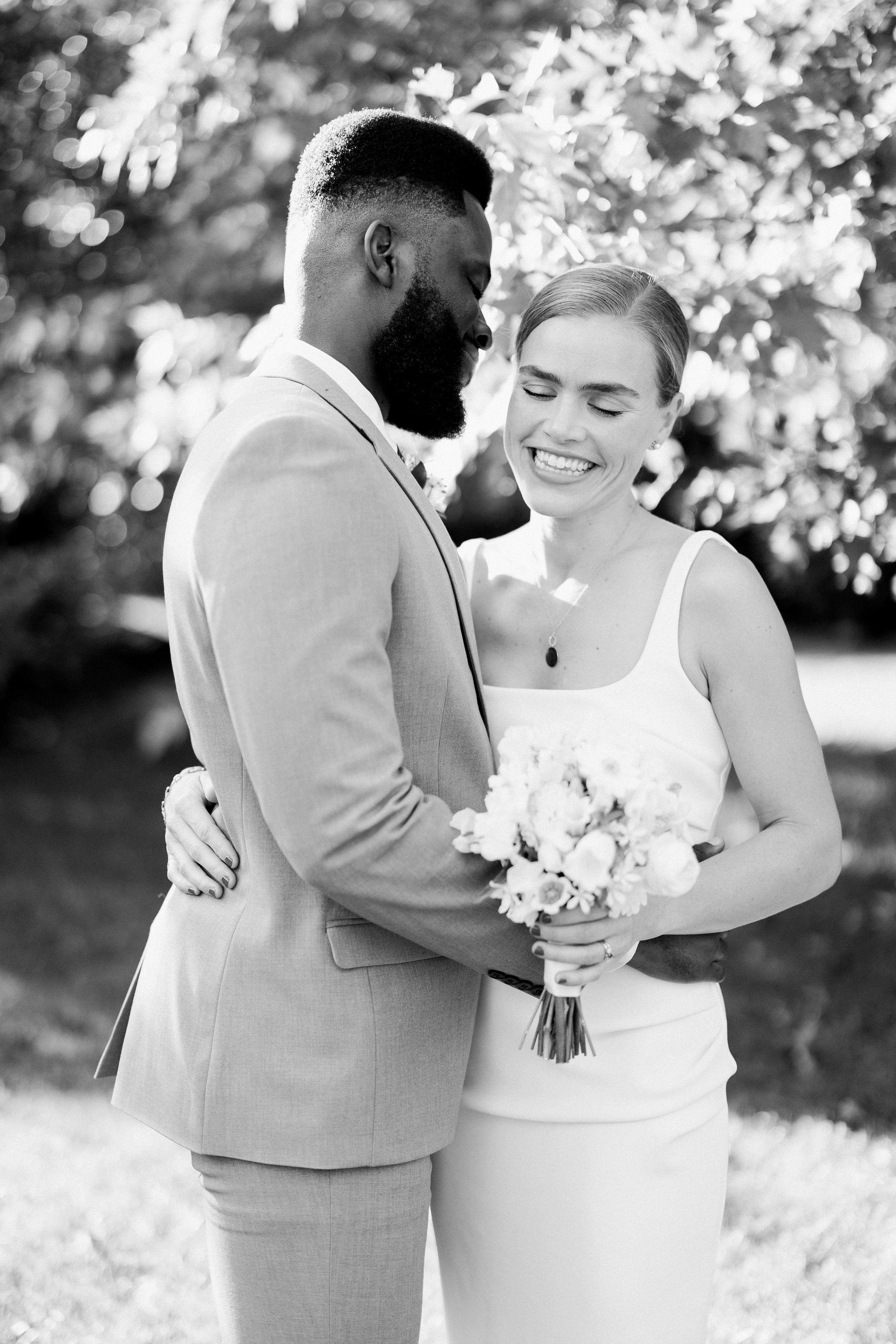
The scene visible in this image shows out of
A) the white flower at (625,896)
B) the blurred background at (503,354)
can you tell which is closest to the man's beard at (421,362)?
the blurred background at (503,354)

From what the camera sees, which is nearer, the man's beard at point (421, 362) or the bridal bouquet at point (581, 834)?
the bridal bouquet at point (581, 834)

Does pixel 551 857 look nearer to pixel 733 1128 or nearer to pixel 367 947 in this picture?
pixel 367 947

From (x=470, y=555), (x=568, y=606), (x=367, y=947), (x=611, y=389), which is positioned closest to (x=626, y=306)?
(x=611, y=389)

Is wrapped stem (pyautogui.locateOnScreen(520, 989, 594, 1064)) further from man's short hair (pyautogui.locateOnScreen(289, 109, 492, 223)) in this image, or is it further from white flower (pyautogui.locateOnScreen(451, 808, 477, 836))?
man's short hair (pyautogui.locateOnScreen(289, 109, 492, 223))

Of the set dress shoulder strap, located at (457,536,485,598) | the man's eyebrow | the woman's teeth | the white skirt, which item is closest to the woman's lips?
the woman's teeth

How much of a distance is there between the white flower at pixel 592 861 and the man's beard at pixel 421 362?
2.80 feet

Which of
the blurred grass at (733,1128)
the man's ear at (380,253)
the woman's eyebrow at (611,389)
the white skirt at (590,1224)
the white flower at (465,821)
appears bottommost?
the blurred grass at (733,1128)

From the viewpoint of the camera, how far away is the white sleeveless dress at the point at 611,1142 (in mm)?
2340

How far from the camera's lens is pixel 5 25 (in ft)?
17.3

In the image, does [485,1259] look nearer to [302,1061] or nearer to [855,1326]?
[302,1061]

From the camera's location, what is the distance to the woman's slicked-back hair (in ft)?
8.10

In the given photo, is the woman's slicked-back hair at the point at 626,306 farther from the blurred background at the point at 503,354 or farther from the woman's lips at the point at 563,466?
the blurred background at the point at 503,354

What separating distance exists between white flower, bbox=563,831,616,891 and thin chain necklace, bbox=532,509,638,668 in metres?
0.73

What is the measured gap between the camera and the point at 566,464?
2525 millimetres
